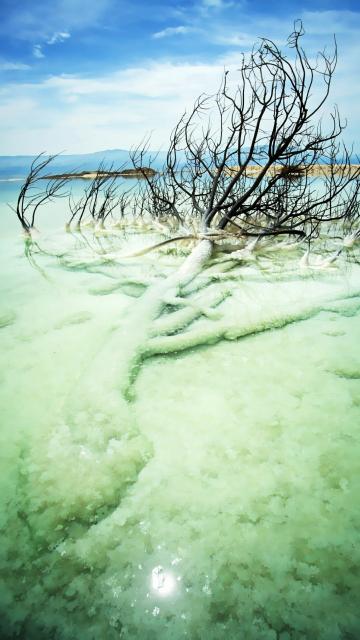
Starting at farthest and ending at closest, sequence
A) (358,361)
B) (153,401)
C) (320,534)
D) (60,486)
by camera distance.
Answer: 1. (358,361)
2. (153,401)
3. (60,486)
4. (320,534)

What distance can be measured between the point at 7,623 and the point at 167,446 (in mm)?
1089

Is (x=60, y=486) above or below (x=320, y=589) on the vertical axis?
above

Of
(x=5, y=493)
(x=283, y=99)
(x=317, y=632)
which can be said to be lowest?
(x=317, y=632)

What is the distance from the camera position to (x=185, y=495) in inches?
71.7

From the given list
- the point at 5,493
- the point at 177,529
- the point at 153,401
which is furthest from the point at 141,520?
the point at 153,401

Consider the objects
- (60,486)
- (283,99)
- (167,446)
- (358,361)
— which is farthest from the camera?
(283,99)

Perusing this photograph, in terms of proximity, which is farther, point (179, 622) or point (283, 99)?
point (283, 99)

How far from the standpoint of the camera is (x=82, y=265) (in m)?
6.25

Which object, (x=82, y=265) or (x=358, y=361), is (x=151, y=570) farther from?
(x=82, y=265)

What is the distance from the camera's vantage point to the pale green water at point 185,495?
4.44 feet

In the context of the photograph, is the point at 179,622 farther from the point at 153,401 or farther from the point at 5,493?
the point at 153,401

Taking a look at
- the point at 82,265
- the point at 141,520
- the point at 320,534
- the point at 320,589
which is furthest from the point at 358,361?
the point at 82,265

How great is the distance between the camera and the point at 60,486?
183 cm

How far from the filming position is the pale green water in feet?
4.44
